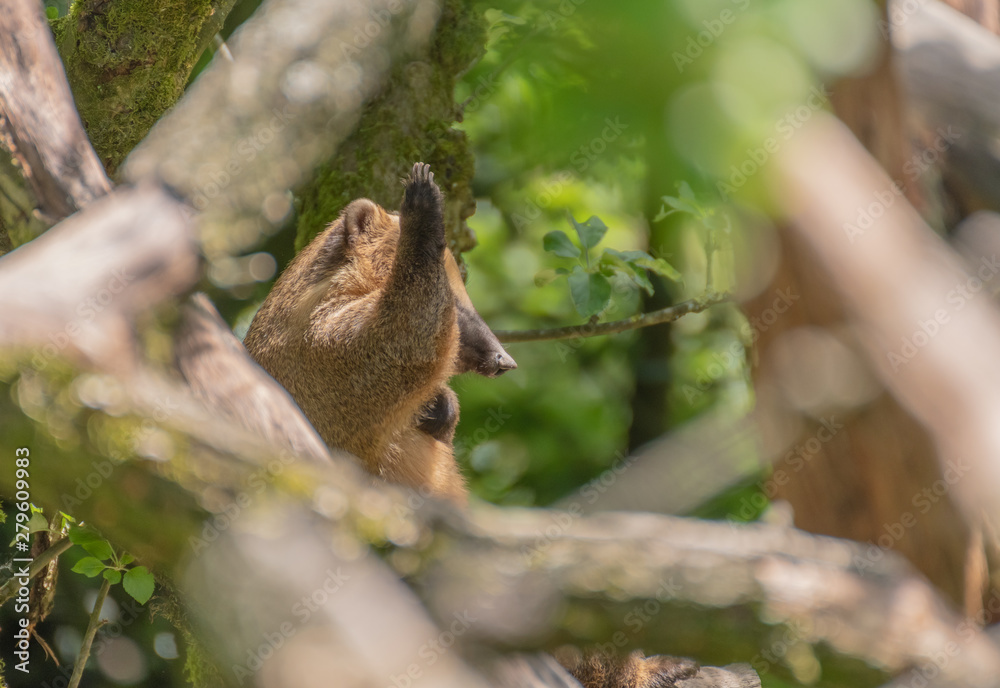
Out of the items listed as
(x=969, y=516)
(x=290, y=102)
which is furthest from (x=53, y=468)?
(x=969, y=516)

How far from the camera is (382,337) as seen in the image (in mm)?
4176

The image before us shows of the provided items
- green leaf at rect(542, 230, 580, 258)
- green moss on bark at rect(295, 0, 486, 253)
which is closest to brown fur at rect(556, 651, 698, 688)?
green leaf at rect(542, 230, 580, 258)

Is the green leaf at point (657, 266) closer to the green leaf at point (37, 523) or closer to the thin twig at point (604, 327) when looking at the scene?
the thin twig at point (604, 327)

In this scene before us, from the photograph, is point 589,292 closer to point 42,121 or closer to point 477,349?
point 477,349

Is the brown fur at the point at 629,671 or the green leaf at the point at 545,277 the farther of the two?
the green leaf at the point at 545,277

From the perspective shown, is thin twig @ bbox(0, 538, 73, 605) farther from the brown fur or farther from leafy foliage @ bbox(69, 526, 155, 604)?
the brown fur

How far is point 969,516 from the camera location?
4.52 feet

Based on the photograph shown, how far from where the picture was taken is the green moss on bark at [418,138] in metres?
4.97

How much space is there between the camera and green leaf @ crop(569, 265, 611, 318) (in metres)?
4.53

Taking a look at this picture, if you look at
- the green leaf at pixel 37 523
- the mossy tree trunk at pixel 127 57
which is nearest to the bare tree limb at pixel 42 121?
the mossy tree trunk at pixel 127 57

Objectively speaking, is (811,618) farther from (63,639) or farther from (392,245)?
(63,639)

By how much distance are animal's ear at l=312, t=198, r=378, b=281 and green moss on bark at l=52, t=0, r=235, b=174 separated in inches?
40.7

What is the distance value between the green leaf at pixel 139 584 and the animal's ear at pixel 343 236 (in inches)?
71.9

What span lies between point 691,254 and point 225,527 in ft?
15.5
